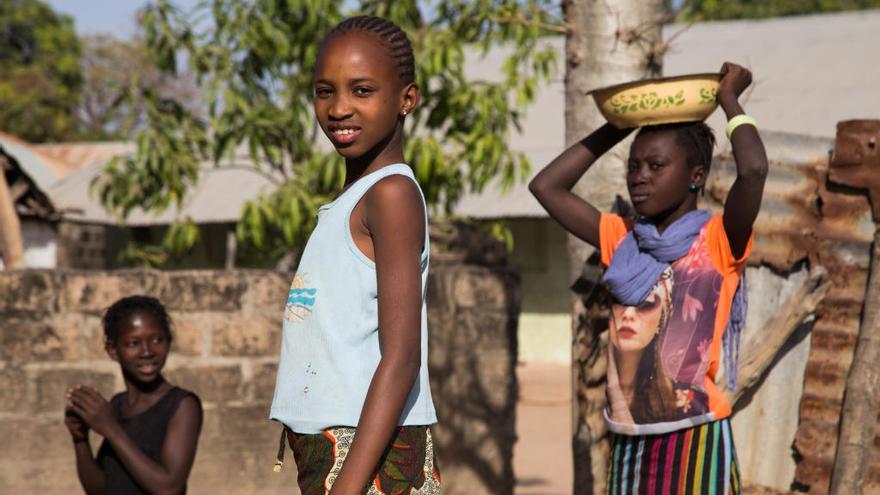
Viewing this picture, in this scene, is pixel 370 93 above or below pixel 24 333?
above

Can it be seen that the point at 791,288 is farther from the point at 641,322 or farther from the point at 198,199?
the point at 198,199

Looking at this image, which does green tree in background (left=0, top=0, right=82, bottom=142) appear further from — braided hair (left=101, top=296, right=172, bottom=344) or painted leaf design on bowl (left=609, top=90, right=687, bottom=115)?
painted leaf design on bowl (left=609, top=90, right=687, bottom=115)

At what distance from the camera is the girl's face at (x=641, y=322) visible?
288 centimetres

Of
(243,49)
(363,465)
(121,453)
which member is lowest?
(121,453)

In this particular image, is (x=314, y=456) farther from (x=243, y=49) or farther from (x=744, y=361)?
(x=243, y=49)

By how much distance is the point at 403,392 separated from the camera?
205 centimetres

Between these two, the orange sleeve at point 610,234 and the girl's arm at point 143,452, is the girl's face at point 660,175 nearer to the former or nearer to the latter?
the orange sleeve at point 610,234

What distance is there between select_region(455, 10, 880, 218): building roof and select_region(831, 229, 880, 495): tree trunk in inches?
318

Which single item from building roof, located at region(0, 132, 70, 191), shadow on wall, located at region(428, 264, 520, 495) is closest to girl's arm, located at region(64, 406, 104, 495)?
shadow on wall, located at region(428, 264, 520, 495)

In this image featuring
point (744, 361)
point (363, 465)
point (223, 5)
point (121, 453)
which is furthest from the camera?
point (223, 5)

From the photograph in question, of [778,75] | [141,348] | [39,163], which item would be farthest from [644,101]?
[39,163]

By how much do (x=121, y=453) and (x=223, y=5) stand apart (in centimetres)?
374

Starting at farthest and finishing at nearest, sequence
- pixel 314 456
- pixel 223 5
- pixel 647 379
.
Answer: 1. pixel 223 5
2. pixel 647 379
3. pixel 314 456

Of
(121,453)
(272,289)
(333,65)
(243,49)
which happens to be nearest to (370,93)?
(333,65)
